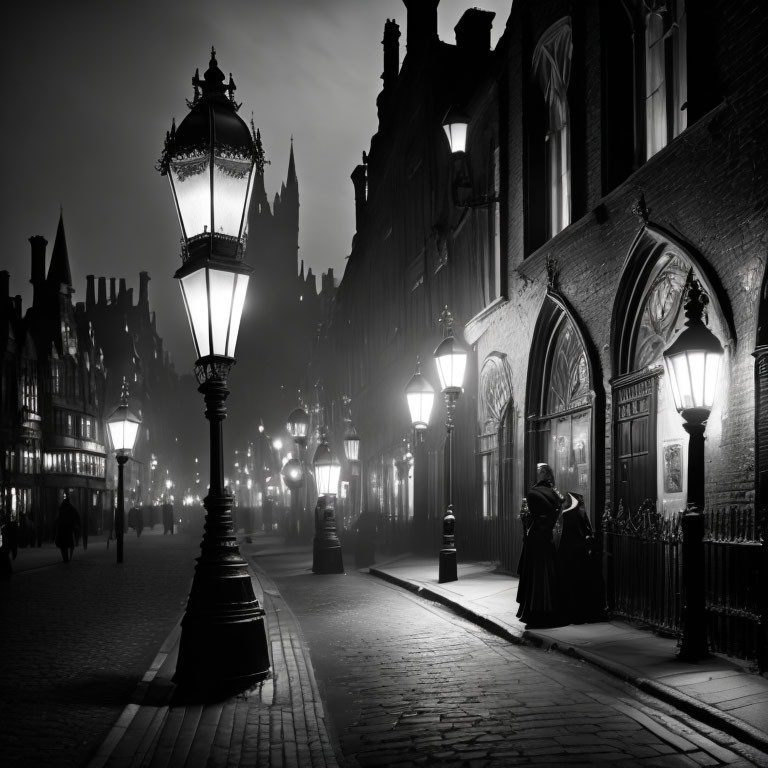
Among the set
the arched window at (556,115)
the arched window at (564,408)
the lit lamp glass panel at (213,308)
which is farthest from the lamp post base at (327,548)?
the lit lamp glass panel at (213,308)

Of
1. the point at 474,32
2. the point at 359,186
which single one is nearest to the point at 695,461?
the point at 474,32

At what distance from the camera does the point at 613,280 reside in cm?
1259

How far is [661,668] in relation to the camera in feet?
25.5

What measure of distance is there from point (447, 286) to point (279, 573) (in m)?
8.41

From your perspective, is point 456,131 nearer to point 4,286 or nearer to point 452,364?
point 452,364

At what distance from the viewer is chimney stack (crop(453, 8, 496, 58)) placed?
2484 centimetres

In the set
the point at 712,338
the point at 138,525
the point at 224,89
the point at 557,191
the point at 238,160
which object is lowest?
the point at 138,525

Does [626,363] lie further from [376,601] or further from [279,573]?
[279,573]

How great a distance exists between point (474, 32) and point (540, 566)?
19162mm

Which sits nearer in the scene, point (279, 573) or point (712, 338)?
point (712, 338)

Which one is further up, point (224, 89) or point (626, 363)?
point (224, 89)

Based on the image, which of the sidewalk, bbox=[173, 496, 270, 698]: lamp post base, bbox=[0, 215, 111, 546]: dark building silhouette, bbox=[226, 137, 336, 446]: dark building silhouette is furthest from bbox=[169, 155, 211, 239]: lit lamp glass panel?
bbox=[226, 137, 336, 446]: dark building silhouette

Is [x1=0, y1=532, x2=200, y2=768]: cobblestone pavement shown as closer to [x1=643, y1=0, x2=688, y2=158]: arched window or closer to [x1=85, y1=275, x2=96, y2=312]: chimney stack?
[x1=643, y1=0, x2=688, y2=158]: arched window

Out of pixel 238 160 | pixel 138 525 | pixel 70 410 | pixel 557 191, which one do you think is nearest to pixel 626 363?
pixel 557 191
